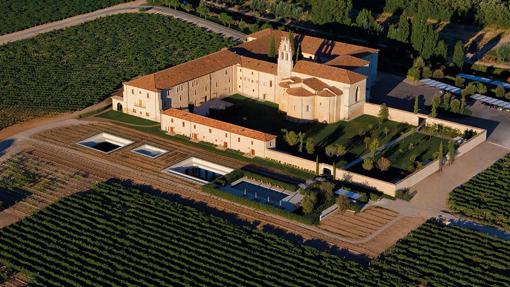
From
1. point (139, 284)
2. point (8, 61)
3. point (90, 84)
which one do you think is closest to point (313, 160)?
point (139, 284)

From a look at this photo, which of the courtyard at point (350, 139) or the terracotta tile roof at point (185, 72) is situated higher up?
the terracotta tile roof at point (185, 72)

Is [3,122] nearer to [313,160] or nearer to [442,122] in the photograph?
[313,160]

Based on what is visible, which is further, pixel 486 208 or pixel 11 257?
pixel 486 208

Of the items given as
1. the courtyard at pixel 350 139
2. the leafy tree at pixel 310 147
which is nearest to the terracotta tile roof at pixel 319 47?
the courtyard at pixel 350 139

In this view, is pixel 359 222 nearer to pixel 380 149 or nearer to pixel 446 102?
pixel 380 149

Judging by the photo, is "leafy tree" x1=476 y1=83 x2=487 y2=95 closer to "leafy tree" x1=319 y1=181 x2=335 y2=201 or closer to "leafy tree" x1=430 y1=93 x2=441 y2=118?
"leafy tree" x1=430 y1=93 x2=441 y2=118

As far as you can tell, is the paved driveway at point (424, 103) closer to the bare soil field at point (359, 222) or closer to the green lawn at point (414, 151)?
the green lawn at point (414, 151)
